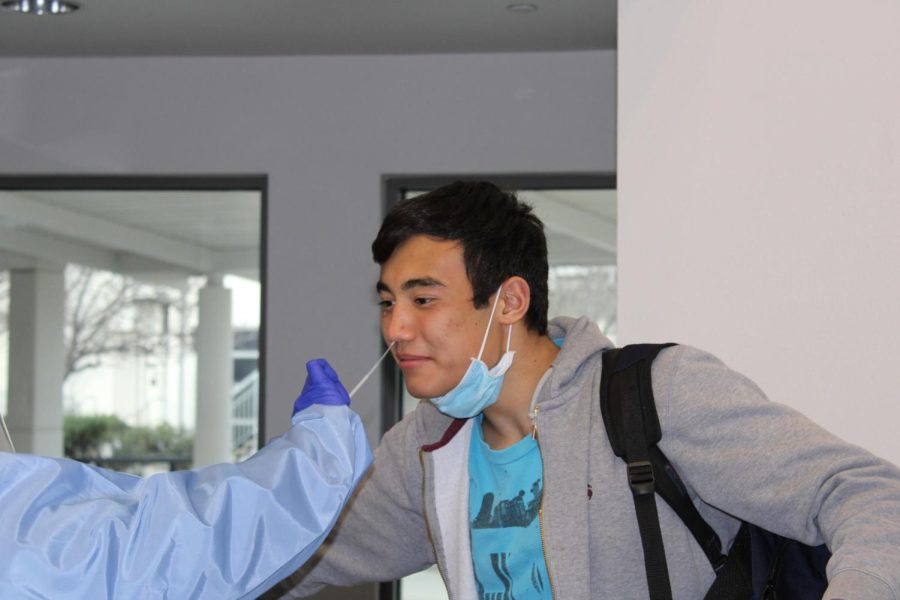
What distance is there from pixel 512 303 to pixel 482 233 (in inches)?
5.4

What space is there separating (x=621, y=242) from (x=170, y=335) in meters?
3.21

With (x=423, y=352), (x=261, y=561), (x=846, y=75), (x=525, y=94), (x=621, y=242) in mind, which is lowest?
(x=261, y=561)

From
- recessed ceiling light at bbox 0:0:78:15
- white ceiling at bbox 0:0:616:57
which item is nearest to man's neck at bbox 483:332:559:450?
white ceiling at bbox 0:0:616:57

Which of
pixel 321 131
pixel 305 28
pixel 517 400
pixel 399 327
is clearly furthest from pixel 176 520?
pixel 321 131

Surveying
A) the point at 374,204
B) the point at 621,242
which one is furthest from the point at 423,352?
the point at 374,204

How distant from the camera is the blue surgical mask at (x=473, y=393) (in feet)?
6.98

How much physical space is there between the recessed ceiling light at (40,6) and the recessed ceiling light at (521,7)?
5.07 feet

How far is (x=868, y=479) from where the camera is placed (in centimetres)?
172

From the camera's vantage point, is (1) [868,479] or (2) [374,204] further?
(2) [374,204]

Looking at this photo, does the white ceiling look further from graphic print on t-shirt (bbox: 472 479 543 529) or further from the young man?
graphic print on t-shirt (bbox: 472 479 543 529)

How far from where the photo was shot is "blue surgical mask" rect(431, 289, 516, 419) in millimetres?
2129

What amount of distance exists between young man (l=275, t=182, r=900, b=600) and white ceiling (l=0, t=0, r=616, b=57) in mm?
2398

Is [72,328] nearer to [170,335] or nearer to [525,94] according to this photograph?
[170,335]

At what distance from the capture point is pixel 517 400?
2.18 metres
